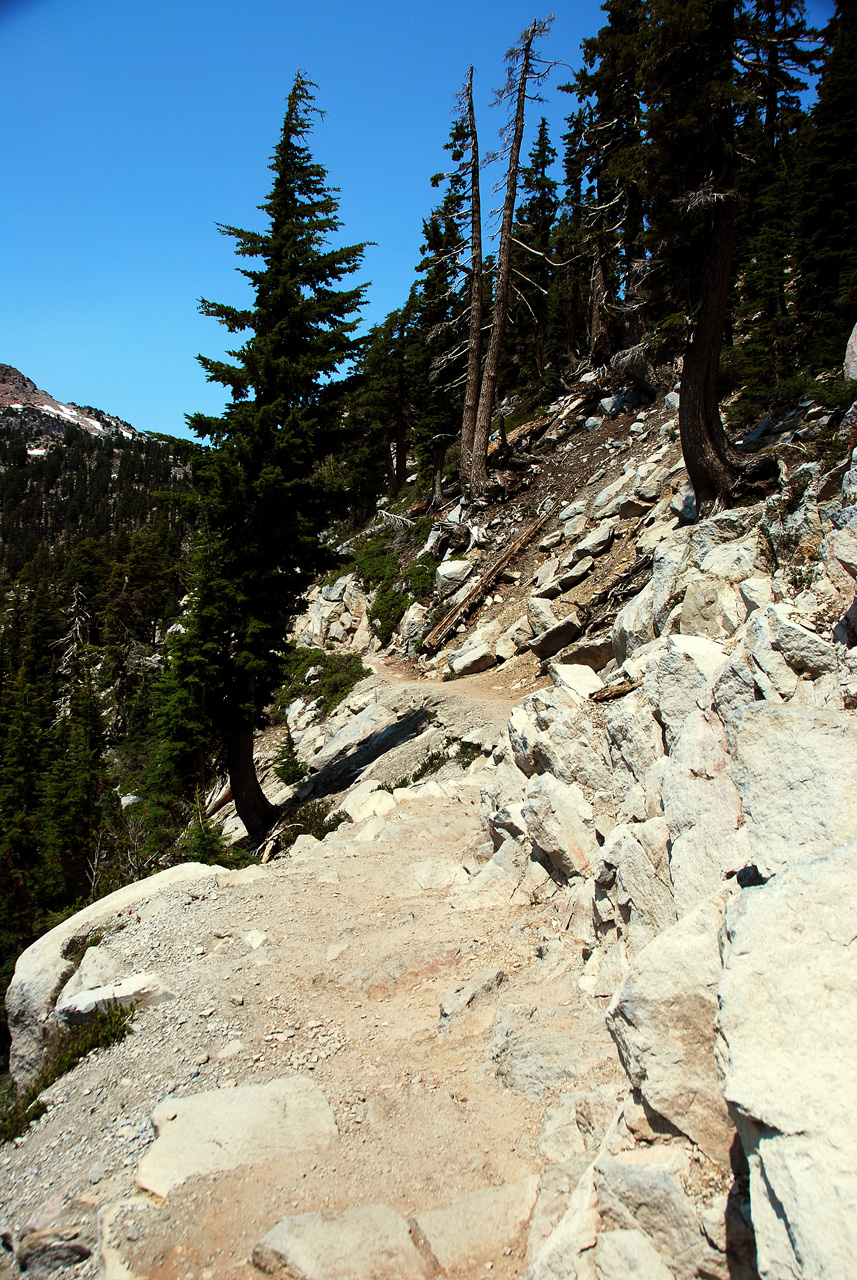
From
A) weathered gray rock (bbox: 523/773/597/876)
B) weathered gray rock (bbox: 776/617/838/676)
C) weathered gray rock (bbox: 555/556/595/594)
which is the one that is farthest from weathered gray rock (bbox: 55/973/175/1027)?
weathered gray rock (bbox: 555/556/595/594)

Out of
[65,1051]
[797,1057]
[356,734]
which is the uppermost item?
[356,734]

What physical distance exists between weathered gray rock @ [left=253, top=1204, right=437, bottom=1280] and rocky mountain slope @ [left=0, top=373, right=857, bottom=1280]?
15 millimetres

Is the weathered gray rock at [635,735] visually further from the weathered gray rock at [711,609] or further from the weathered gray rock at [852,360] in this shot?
Answer: the weathered gray rock at [852,360]

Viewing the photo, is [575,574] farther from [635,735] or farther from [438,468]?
[438,468]

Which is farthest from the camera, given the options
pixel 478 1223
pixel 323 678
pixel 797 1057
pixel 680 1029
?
pixel 323 678

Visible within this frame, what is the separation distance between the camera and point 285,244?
13.3 metres

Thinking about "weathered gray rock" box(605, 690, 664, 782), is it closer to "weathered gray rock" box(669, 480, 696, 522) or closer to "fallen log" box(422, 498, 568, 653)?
"weathered gray rock" box(669, 480, 696, 522)

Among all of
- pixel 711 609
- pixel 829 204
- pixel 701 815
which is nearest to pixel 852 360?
pixel 711 609

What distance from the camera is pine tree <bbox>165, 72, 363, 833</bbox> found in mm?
12445

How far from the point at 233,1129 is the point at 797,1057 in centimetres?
363

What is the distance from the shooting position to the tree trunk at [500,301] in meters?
20.2

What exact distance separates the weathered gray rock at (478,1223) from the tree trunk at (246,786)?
1062cm

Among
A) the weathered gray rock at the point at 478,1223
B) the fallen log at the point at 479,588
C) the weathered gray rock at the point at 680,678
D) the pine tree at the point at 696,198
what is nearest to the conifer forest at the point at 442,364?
the pine tree at the point at 696,198

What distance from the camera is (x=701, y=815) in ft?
14.2
